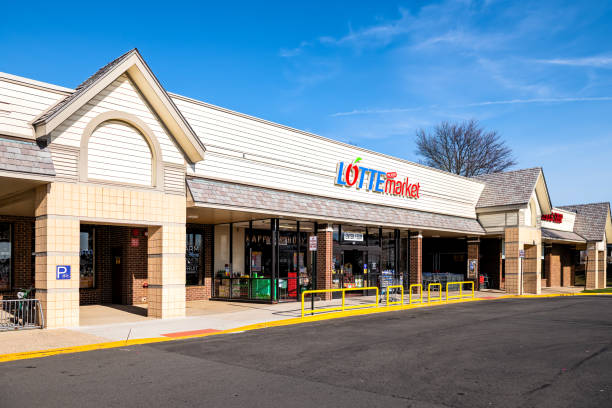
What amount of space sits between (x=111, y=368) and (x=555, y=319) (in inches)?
565

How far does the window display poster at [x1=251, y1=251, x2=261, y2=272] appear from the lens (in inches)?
922

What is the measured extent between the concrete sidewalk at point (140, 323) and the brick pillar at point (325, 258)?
33.0 inches

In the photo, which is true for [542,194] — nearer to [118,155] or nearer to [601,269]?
[601,269]

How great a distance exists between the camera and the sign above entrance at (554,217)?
37822 millimetres

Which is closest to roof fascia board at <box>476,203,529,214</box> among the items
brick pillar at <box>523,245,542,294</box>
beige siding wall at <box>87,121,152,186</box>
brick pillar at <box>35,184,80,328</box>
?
brick pillar at <box>523,245,542,294</box>

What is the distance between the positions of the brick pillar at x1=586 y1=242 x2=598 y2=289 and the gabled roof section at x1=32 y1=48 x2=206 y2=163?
119ft

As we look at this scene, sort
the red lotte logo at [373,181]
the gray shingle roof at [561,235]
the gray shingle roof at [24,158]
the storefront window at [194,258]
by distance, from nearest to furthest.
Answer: the gray shingle roof at [24,158]
the storefront window at [194,258]
the red lotte logo at [373,181]
the gray shingle roof at [561,235]

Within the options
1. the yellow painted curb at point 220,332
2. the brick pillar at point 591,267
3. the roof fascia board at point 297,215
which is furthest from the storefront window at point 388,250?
the brick pillar at point 591,267

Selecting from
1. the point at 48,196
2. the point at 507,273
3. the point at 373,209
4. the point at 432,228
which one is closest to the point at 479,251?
the point at 507,273

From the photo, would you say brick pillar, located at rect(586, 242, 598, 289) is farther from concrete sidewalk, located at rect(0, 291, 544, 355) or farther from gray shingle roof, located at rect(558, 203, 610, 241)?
concrete sidewalk, located at rect(0, 291, 544, 355)

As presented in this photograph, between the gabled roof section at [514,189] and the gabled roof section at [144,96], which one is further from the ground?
the gabled roof section at [144,96]

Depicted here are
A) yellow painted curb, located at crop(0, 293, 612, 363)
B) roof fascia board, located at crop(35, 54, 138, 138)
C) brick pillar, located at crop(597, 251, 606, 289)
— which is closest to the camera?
yellow painted curb, located at crop(0, 293, 612, 363)

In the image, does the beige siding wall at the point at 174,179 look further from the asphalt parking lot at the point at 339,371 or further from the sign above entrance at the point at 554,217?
the sign above entrance at the point at 554,217

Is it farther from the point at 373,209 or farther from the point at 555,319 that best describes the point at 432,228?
the point at 555,319
